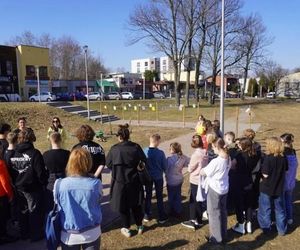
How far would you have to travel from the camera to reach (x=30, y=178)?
5.42m

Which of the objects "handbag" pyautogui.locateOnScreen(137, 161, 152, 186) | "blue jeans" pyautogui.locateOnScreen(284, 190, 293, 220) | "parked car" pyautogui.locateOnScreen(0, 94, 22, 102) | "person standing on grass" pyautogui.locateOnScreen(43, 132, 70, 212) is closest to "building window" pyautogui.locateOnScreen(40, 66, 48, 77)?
"parked car" pyautogui.locateOnScreen(0, 94, 22, 102)

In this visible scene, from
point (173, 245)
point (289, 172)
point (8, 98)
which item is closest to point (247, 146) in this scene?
point (289, 172)

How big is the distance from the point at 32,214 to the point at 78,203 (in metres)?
2.11

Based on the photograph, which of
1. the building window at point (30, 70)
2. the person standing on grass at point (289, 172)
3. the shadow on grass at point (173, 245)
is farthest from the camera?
the building window at point (30, 70)

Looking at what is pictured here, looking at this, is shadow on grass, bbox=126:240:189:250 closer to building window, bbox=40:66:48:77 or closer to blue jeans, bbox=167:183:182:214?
blue jeans, bbox=167:183:182:214

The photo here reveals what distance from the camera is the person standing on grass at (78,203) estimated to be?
12.5 feet

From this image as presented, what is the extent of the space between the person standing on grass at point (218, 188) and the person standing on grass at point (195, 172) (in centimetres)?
47

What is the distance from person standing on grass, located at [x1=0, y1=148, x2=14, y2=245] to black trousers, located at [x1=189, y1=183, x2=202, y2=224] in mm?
2828

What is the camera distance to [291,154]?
6.18 metres

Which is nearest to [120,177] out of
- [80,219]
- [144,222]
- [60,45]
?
[144,222]

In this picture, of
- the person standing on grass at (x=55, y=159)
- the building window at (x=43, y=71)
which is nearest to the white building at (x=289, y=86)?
the building window at (x=43, y=71)

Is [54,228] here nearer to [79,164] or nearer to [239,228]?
[79,164]

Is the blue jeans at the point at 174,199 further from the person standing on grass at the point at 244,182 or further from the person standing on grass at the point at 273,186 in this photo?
the person standing on grass at the point at 273,186

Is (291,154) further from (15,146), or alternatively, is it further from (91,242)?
(15,146)
